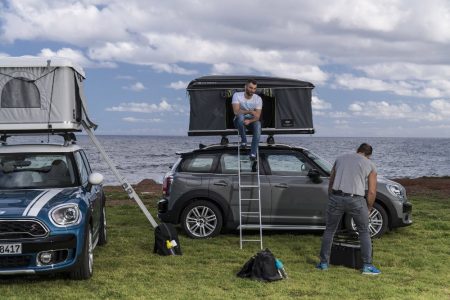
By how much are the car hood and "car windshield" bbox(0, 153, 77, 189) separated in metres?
0.32

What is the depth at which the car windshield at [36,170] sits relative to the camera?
7441 millimetres

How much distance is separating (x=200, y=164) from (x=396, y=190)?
3.46m

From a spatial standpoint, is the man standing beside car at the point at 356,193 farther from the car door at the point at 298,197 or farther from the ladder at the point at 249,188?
the ladder at the point at 249,188

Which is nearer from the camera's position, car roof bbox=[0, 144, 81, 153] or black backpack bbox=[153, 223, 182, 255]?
car roof bbox=[0, 144, 81, 153]

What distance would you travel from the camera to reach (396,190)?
31.2 feet

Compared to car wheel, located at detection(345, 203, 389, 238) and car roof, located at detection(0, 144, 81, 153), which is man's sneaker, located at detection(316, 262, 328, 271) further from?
car roof, located at detection(0, 144, 81, 153)

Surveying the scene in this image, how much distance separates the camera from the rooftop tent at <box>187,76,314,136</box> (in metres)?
9.82

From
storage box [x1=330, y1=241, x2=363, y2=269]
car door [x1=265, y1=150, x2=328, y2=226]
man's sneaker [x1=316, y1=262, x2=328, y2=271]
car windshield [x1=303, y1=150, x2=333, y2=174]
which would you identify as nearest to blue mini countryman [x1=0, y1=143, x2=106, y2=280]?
man's sneaker [x1=316, y1=262, x2=328, y2=271]

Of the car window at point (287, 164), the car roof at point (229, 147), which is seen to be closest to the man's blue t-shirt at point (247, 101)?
the car roof at point (229, 147)

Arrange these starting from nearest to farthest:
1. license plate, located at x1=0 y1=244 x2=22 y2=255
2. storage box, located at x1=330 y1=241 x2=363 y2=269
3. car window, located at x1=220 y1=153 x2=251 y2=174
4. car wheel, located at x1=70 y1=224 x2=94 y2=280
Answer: license plate, located at x1=0 y1=244 x2=22 y2=255
car wheel, located at x1=70 y1=224 x2=94 y2=280
storage box, located at x1=330 y1=241 x2=363 y2=269
car window, located at x1=220 y1=153 x2=251 y2=174

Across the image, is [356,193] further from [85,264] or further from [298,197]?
[85,264]

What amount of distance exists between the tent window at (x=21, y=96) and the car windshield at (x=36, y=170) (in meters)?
0.70

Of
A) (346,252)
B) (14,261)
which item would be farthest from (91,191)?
(346,252)

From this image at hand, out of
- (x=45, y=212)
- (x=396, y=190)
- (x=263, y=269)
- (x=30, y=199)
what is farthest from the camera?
(x=396, y=190)
